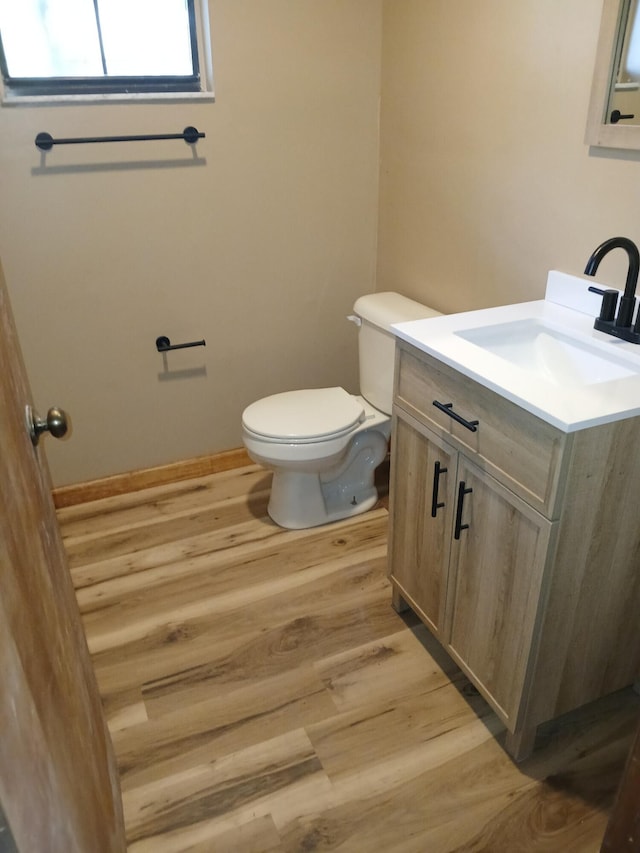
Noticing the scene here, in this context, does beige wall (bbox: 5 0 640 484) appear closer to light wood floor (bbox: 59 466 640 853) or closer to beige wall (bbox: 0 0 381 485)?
beige wall (bbox: 0 0 381 485)

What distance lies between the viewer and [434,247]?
2375 millimetres

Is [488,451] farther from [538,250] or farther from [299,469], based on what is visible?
[299,469]

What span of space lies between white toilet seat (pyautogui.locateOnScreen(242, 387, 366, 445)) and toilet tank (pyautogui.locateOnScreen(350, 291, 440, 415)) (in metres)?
0.10

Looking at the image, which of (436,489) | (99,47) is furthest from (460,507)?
(99,47)

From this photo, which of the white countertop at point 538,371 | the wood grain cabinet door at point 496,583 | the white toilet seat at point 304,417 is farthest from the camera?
the white toilet seat at point 304,417

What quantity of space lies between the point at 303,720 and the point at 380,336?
4.27ft

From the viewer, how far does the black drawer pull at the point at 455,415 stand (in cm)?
147

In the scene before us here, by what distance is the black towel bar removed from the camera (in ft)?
7.01

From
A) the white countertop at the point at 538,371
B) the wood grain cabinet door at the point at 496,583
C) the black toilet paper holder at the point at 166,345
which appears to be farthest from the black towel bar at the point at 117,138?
the wood grain cabinet door at the point at 496,583

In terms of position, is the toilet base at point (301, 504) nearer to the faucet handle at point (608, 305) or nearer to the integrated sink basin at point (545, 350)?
the integrated sink basin at point (545, 350)

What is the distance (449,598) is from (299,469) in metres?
0.77

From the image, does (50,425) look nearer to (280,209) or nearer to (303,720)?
(303,720)

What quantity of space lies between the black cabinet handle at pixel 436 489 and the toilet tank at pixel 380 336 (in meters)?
0.78

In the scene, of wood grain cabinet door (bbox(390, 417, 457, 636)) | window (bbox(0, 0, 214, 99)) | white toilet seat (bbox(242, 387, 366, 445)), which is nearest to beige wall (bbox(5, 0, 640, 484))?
window (bbox(0, 0, 214, 99))
